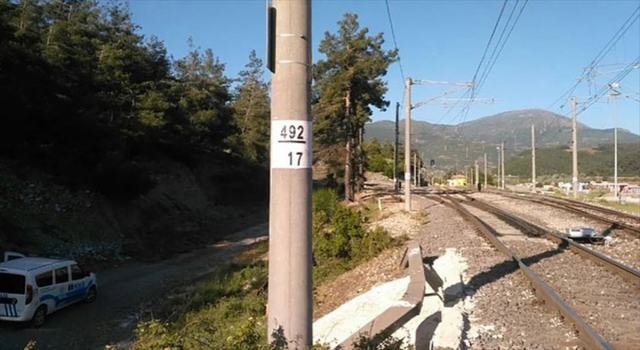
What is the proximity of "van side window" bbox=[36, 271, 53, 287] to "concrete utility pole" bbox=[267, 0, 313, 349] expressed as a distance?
13342mm

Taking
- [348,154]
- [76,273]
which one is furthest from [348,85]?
[76,273]

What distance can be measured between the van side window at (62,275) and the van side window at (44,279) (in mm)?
422

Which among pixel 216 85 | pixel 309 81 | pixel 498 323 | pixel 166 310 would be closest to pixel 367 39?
pixel 216 85

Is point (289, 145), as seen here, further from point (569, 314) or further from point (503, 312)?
point (503, 312)

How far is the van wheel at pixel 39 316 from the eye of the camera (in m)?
15.0

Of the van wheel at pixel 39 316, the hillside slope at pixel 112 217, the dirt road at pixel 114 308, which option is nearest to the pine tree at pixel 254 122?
the hillside slope at pixel 112 217

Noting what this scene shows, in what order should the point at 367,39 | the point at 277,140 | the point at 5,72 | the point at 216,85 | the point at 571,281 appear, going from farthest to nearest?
the point at 216,85 < the point at 367,39 < the point at 5,72 < the point at 571,281 < the point at 277,140

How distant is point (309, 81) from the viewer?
4.06m

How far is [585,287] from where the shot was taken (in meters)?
10.8

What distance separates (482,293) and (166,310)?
10170mm

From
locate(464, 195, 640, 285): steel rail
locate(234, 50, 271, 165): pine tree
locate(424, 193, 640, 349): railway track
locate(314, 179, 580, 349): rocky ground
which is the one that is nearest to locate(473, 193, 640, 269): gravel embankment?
locate(464, 195, 640, 285): steel rail

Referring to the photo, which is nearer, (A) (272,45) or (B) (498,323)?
(A) (272,45)

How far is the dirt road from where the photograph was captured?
14094 millimetres

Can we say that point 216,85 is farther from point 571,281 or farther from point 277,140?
point 277,140
